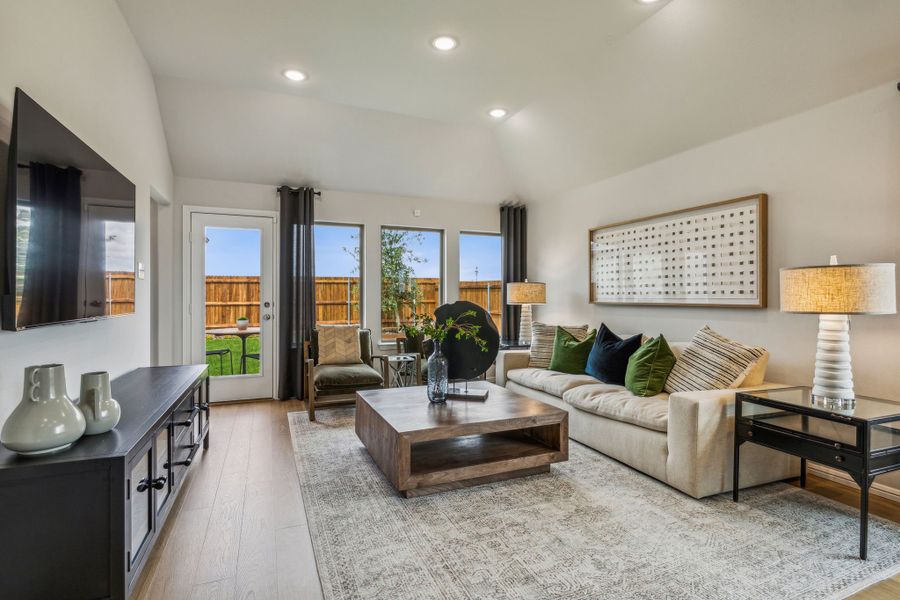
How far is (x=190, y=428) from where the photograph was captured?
279 centimetres

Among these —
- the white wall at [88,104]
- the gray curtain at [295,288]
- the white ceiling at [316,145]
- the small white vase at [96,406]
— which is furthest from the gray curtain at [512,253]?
the small white vase at [96,406]

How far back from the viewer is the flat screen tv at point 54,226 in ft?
5.43

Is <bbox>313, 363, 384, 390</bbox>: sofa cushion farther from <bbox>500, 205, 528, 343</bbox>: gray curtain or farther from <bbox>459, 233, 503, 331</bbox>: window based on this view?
<bbox>500, 205, 528, 343</bbox>: gray curtain

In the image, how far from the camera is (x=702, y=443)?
2539 millimetres

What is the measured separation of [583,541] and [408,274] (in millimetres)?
4078

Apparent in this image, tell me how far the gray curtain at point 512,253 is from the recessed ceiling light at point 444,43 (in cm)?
287

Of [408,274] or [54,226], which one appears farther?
[408,274]

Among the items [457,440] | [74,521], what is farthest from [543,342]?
[74,521]

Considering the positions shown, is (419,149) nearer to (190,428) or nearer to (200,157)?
(200,157)

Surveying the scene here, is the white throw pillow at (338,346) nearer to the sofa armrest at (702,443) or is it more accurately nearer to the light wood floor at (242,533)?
the light wood floor at (242,533)

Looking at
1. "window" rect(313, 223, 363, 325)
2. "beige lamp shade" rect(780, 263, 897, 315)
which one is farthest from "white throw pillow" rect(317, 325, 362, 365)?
"beige lamp shade" rect(780, 263, 897, 315)

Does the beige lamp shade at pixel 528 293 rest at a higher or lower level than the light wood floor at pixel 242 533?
higher

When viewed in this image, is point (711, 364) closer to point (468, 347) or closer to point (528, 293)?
point (468, 347)

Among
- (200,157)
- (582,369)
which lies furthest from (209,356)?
(582,369)
